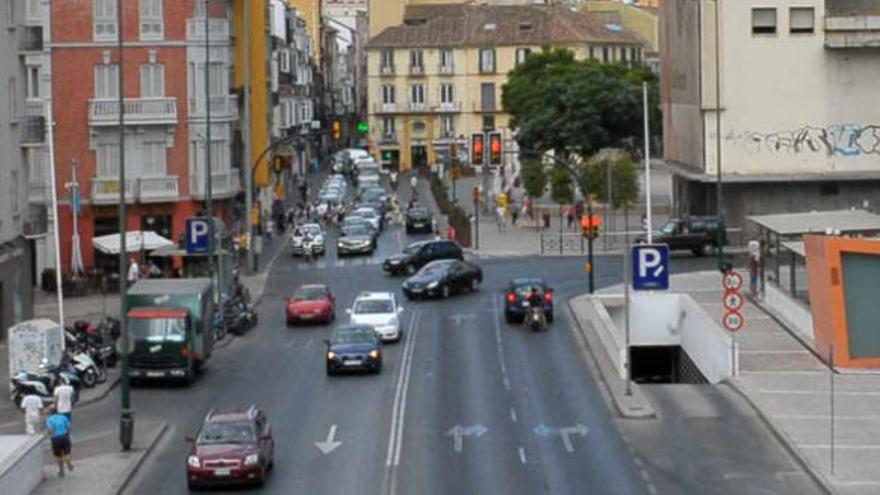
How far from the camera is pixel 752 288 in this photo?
65.2 m

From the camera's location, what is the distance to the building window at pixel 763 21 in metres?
86.4

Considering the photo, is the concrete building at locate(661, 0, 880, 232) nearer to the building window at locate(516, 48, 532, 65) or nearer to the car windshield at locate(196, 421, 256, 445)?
the car windshield at locate(196, 421, 256, 445)

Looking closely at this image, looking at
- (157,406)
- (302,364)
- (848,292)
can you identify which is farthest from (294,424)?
(848,292)

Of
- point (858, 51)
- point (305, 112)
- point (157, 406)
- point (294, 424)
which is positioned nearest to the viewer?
point (294, 424)

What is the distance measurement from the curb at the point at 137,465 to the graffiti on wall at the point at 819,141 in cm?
4896

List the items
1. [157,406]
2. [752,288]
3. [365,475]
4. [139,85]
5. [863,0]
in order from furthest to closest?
[863,0] → [139,85] → [752,288] → [157,406] → [365,475]

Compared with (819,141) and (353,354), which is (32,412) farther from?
(819,141)

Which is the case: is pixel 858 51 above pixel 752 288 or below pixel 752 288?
above

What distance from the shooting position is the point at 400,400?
152ft

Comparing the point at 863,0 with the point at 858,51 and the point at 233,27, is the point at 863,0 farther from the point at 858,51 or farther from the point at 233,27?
the point at 233,27

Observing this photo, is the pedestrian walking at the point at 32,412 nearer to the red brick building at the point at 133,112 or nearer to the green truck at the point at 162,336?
the green truck at the point at 162,336

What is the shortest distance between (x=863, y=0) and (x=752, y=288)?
31589 millimetres

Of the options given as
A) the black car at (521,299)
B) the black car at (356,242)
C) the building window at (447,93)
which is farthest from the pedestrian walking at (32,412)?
the building window at (447,93)

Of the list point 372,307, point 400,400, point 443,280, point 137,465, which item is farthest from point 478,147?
point 137,465
